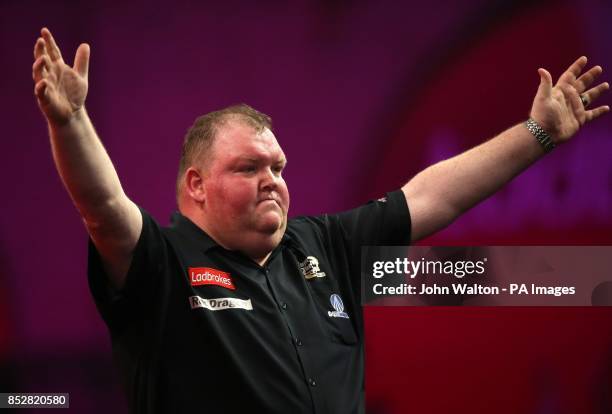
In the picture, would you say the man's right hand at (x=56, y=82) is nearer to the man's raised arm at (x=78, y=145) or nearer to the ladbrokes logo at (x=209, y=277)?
the man's raised arm at (x=78, y=145)

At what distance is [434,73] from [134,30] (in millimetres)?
1429

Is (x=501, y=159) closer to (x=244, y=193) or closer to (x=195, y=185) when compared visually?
(x=244, y=193)

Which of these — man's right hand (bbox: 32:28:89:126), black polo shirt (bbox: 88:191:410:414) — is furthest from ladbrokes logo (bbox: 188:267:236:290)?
man's right hand (bbox: 32:28:89:126)

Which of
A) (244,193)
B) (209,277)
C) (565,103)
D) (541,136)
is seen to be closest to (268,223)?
(244,193)

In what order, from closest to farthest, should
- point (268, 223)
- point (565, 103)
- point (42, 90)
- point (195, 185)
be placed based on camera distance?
point (42, 90)
point (268, 223)
point (195, 185)
point (565, 103)

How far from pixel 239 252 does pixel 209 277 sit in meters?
0.15

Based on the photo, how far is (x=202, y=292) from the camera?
2051 millimetres

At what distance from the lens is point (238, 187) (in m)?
2.18

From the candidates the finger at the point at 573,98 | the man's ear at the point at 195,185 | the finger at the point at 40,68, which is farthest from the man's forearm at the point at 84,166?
the finger at the point at 573,98

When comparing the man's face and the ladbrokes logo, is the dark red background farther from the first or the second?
the ladbrokes logo

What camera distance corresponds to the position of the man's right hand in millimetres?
1616

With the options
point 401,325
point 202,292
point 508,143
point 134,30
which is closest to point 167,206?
point 134,30

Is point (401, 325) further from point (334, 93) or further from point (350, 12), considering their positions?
point (350, 12)

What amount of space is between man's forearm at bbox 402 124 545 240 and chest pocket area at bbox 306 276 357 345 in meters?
0.34
